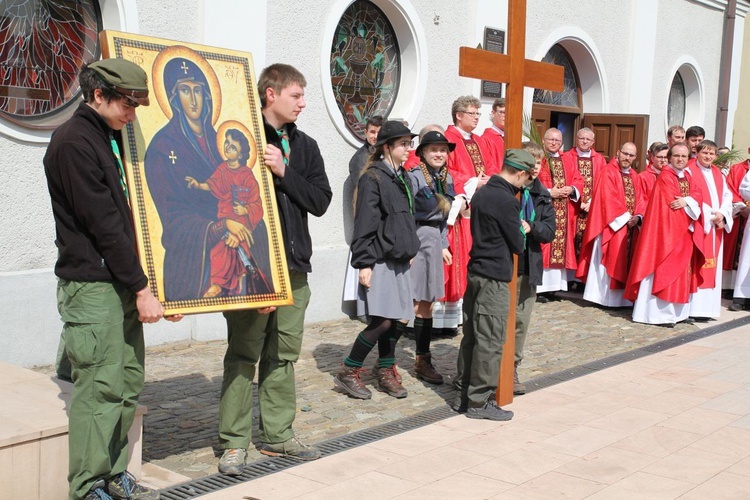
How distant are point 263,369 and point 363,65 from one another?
5.46m

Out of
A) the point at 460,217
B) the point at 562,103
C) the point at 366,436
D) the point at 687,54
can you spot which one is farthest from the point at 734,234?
the point at 366,436

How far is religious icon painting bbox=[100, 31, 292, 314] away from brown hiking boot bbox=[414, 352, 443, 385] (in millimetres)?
2436

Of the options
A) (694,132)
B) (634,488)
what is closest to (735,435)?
(634,488)

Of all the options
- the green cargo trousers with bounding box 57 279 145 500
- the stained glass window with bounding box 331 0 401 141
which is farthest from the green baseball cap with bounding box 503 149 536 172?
the stained glass window with bounding box 331 0 401 141

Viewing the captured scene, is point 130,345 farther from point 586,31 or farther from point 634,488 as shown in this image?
point 586,31

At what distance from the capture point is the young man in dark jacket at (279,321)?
14.9ft

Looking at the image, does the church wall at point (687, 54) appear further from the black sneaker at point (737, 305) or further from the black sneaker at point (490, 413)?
the black sneaker at point (490, 413)

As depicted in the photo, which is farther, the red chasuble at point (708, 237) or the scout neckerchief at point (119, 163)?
the red chasuble at point (708, 237)

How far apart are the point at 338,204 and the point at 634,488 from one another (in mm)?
5113

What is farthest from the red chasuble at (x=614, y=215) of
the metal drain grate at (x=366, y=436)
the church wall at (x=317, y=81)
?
the metal drain grate at (x=366, y=436)

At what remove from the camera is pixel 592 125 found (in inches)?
508

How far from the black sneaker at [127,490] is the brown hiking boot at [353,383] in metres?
2.12

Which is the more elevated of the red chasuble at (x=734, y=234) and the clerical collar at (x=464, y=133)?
the clerical collar at (x=464, y=133)

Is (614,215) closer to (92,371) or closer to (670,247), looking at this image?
(670,247)
